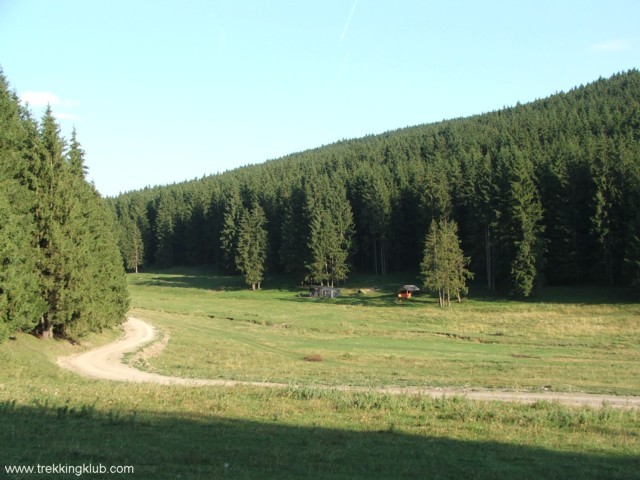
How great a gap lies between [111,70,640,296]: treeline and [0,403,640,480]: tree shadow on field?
170 ft

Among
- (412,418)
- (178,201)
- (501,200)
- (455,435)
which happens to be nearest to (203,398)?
(412,418)

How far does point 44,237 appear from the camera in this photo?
104ft

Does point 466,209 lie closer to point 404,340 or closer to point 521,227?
point 521,227

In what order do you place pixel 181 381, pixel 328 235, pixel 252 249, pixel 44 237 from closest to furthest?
1. pixel 181 381
2. pixel 44 237
3. pixel 328 235
4. pixel 252 249

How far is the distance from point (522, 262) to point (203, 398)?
54.0 meters

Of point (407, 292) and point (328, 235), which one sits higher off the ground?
point (328, 235)

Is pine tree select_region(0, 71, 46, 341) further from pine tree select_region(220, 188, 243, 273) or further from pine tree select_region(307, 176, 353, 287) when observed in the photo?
pine tree select_region(220, 188, 243, 273)

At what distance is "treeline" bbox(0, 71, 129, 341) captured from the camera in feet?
88.2

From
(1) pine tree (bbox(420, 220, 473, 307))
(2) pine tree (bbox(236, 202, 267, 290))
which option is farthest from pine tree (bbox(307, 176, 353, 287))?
(1) pine tree (bbox(420, 220, 473, 307))

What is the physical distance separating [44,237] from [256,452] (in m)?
26.6

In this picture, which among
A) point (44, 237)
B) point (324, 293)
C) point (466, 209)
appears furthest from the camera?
point (466, 209)

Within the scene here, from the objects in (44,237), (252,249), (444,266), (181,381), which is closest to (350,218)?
(252,249)

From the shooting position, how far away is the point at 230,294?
83875 millimetres

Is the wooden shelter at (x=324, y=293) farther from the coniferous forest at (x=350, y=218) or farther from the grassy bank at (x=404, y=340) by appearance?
the coniferous forest at (x=350, y=218)
